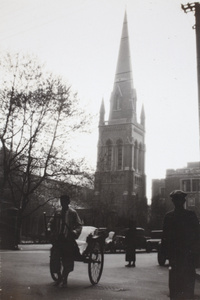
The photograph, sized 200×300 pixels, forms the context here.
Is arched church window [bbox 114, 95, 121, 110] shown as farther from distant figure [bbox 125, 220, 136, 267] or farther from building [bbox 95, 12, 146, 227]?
distant figure [bbox 125, 220, 136, 267]

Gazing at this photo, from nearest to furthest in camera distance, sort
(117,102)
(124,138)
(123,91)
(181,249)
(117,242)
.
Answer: (181,249), (117,242), (124,138), (123,91), (117,102)

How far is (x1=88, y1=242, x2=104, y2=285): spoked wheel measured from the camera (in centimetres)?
685

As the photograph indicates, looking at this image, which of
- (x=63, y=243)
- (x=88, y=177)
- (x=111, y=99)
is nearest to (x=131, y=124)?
(x=111, y=99)

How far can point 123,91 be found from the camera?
81812 mm

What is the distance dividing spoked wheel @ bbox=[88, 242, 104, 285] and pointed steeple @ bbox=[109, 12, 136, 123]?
6839 centimetres

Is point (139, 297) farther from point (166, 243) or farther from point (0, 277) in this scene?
point (0, 277)

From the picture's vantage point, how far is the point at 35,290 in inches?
226

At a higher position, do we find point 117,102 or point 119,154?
point 117,102

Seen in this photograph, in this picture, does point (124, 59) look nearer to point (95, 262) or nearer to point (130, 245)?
point (130, 245)

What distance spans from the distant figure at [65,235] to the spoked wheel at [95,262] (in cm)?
39

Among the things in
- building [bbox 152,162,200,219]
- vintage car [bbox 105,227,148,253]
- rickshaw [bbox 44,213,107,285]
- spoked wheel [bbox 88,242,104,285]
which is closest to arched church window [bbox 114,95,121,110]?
building [bbox 152,162,200,219]

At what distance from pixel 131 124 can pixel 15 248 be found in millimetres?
64310

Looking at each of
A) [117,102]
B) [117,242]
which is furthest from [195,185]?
[117,242]

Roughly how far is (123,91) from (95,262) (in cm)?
7647
